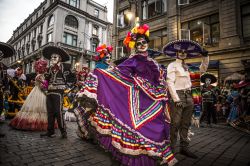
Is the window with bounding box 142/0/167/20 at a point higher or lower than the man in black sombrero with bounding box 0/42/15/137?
higher

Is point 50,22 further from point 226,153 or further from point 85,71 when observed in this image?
point 226,153

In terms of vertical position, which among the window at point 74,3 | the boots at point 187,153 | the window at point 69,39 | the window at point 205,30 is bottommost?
→ the boots at point 187,153

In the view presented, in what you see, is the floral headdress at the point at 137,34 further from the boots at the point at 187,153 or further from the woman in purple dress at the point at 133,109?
the boots at the point at 187,153

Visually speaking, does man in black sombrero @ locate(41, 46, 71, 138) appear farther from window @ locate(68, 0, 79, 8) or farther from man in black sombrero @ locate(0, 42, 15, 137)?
window @ locate(68, 0, 79, 8)

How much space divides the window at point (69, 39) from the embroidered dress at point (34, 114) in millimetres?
34065

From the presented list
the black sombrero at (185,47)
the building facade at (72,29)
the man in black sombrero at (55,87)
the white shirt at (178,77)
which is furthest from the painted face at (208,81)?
the building facade at (72,29)

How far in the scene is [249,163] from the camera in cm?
329

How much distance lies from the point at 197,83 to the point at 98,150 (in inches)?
112

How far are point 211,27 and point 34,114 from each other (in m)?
15.8

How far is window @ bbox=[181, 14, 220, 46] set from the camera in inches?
595

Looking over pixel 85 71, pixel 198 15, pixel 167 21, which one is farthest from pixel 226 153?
pixel 167 21

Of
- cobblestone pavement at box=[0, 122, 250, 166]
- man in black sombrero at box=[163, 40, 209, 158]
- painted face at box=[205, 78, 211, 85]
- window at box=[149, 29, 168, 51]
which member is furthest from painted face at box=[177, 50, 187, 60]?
window at box=[149, 29, 168, 51]

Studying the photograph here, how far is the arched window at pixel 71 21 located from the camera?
121ft

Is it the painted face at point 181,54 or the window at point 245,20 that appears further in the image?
the window at point 245,20
